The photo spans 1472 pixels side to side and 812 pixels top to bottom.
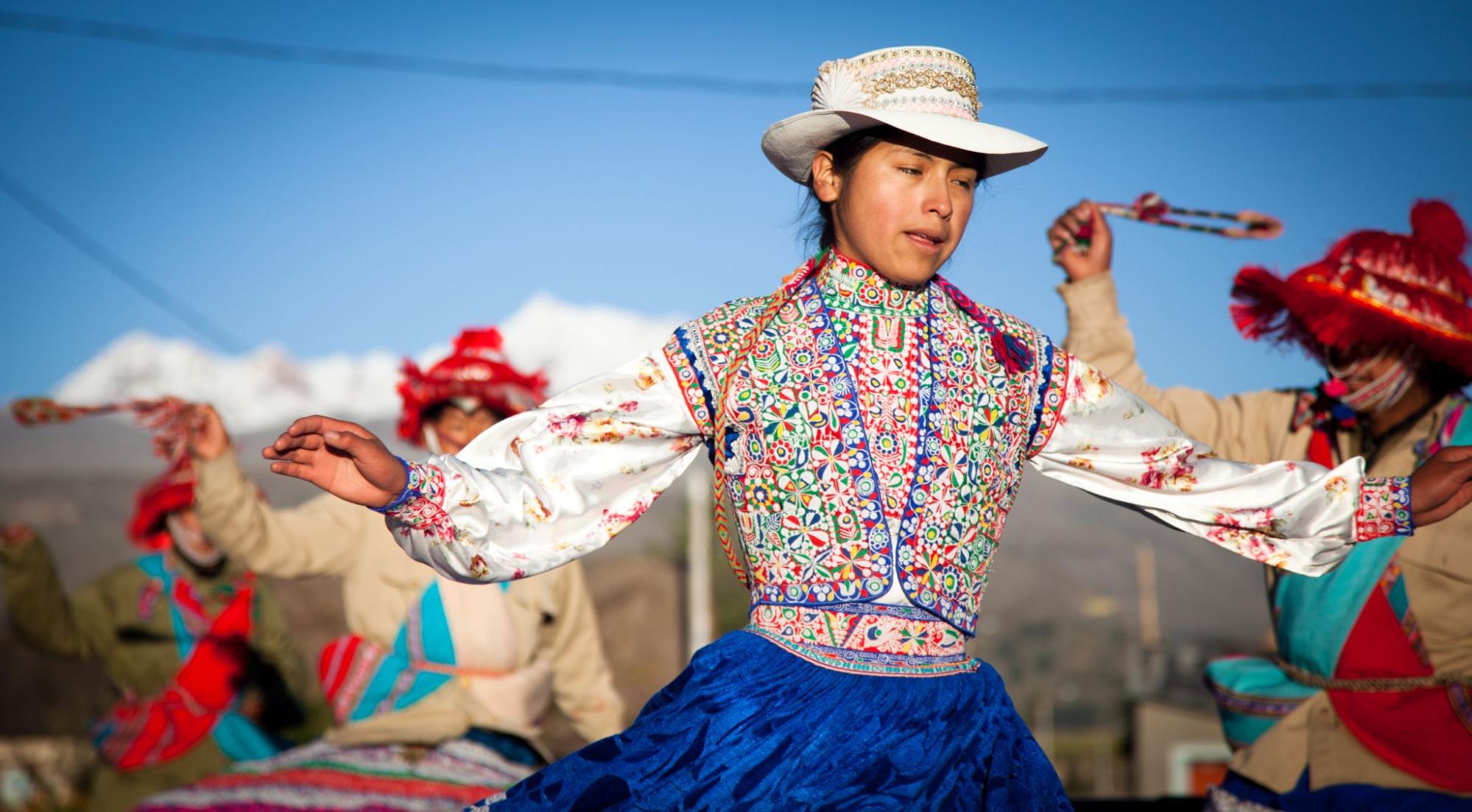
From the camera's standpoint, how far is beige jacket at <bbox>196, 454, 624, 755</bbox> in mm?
4277

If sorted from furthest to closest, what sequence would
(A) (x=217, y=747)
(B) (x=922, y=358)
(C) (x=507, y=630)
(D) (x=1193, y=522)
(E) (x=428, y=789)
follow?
(A) (x=217, y=747)
(C) (x=507, y=630)
(E) (x=428, y=789)
(D) (x=1193, y=522)
(B) (x=922, y=358)

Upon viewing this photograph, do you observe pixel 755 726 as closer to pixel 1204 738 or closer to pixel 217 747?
pixel 217 747

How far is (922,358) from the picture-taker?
243 centimetres

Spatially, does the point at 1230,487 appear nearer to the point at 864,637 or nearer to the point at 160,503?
the point at 864,637

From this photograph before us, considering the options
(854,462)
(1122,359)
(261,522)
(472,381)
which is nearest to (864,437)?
(854,462)

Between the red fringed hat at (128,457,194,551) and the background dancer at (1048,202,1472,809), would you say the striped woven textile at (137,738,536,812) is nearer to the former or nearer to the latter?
the background dancer at (1048,202,1472,809)

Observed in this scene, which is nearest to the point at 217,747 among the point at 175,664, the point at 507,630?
the point at 175,664

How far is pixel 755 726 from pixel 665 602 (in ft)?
36.9

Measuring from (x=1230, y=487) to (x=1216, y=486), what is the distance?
3cm

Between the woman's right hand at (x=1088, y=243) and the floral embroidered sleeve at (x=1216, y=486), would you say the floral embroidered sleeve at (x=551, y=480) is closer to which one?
the floral embroidered sleeve at (x=1216, y=486)

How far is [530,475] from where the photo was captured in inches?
91.4

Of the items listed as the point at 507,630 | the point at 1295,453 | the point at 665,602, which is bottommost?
the point at 665,602

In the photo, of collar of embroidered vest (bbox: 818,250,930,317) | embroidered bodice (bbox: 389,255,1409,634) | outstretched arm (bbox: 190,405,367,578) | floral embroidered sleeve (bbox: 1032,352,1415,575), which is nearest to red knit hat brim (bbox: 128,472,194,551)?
outstretched arm (bbox: 190,405,367,578)

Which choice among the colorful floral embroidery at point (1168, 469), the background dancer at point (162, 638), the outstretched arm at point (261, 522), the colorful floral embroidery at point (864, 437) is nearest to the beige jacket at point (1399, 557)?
the colorful floral embroidery at point (1168, 469)
